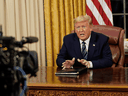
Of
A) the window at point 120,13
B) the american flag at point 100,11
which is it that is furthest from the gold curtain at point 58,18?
the window at point 120,13

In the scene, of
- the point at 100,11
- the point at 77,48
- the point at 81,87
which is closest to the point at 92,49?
the point at 77,48

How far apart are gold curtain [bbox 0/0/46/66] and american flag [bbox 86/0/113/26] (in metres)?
1.05

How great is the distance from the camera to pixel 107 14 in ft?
12.8

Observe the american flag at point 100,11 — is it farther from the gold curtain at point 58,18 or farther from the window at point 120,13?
the window at point 120,13

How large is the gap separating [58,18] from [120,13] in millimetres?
1529

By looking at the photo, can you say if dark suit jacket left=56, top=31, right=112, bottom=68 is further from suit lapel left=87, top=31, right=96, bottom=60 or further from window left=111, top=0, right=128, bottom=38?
window left=111, top=0, right=128, bottom=38

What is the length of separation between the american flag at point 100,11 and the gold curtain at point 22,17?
3.46 ft

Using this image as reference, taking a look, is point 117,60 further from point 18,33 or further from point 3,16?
point 3,16

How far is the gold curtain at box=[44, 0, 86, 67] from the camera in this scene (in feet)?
12.9

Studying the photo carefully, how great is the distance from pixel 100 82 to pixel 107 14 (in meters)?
2.79

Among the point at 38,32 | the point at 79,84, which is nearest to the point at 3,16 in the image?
the point at 38,32

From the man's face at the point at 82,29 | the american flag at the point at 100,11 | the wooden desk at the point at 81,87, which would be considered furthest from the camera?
the american flag at the point at 100,11

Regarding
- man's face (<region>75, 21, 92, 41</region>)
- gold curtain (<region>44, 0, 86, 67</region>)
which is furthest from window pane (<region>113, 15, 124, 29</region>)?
man's face (<region>75, 21, 92, 41</region>)

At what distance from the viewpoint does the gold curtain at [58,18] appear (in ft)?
12.9
